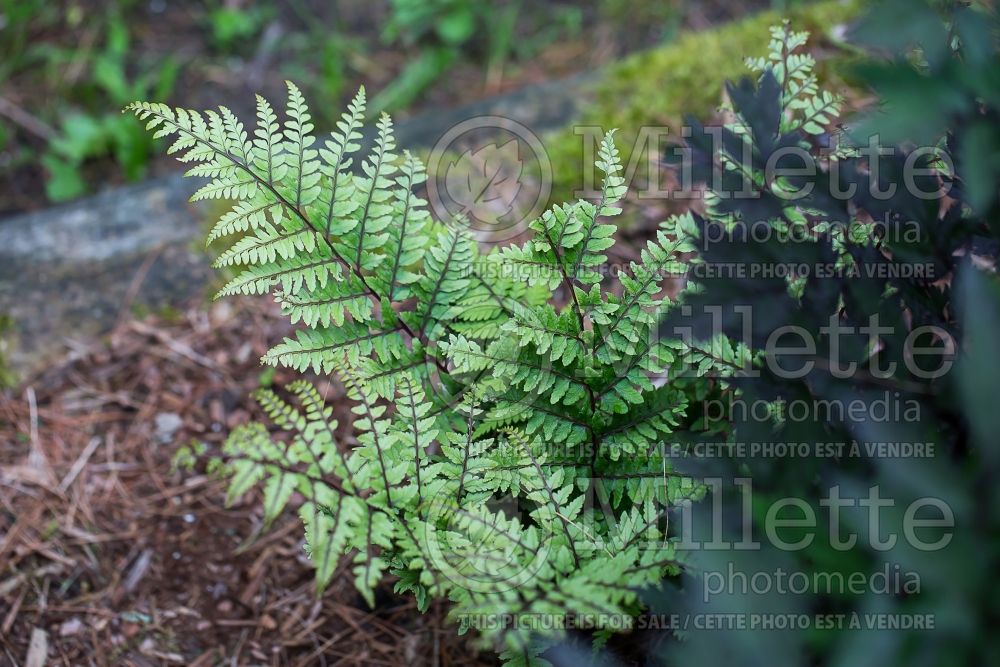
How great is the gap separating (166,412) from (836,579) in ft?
7.95

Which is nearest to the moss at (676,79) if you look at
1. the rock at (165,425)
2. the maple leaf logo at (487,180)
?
the maple leaf logo at (487,180)

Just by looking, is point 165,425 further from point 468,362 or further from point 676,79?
point 676,79

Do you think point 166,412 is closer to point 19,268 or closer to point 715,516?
point 19,268

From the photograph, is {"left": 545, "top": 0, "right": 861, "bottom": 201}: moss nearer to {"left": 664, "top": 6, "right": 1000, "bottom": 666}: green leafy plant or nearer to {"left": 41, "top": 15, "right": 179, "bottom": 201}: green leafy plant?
{"left": 664, "top": 6, "right": 1000, "bottom": 666}: green leafy plant

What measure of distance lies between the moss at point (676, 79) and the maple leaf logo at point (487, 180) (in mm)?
180

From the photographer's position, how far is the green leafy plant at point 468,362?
1.66 metres

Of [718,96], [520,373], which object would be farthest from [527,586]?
[718,96]

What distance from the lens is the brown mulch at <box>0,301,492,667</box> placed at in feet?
7.56

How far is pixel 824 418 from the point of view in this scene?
1.46m

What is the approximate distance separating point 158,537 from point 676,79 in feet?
9.59

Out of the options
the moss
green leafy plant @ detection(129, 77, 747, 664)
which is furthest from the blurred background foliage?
green leafy plant @ detection(129, 77, 747, 664)

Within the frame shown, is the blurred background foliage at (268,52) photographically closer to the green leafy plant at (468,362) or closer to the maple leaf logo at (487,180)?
the maple leaf logo at (487,180)

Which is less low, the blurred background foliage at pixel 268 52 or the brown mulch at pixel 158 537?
the blurred background foliage at pixel 268 52

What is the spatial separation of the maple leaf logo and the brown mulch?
937 millimetres
